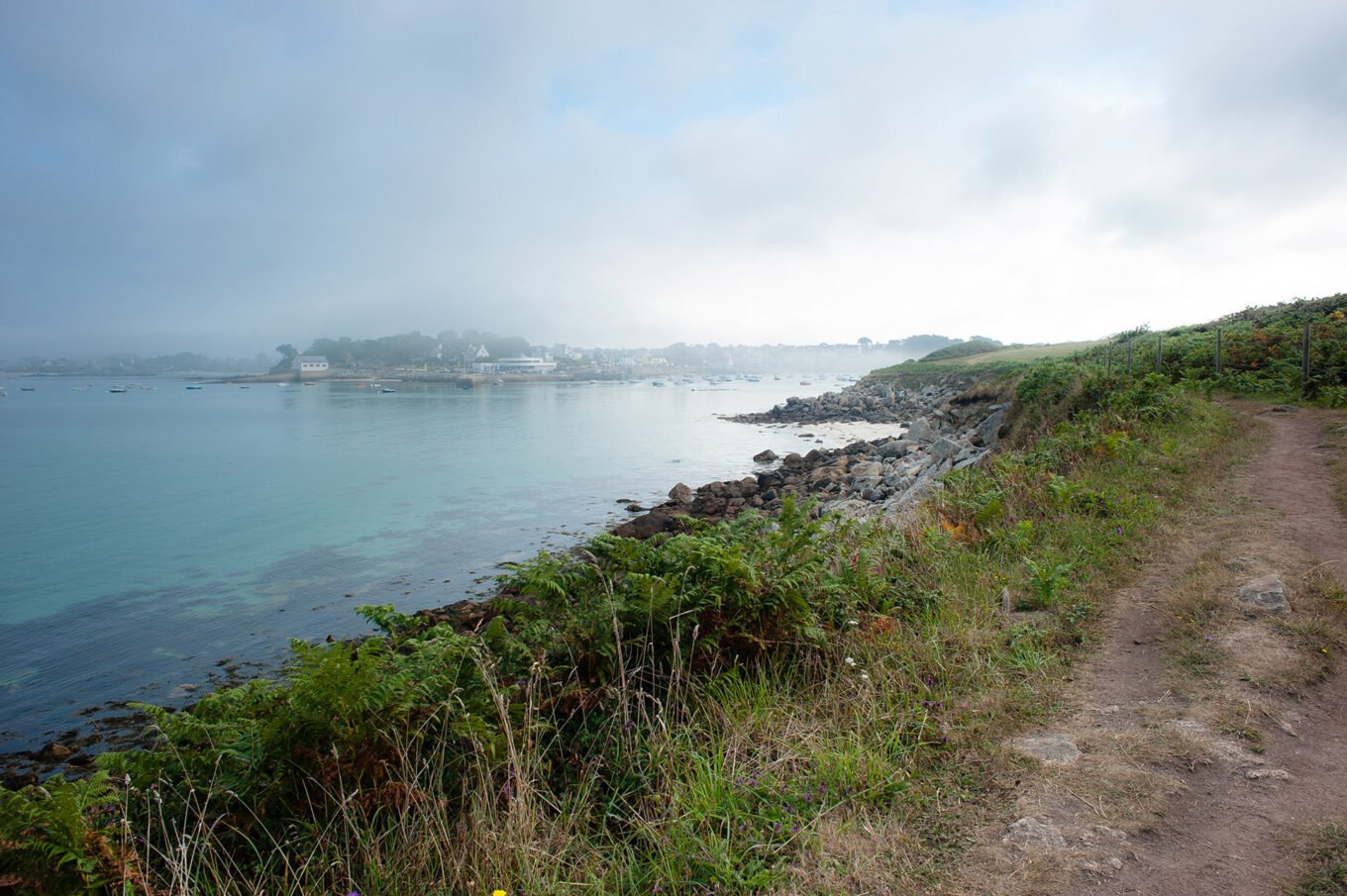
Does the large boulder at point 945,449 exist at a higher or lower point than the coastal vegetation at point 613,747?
lower

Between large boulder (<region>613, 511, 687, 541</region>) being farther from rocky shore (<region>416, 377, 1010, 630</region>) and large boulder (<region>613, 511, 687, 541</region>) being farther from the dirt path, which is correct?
the dirt path

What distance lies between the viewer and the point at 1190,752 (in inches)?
152

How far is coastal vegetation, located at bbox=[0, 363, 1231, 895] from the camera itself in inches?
134

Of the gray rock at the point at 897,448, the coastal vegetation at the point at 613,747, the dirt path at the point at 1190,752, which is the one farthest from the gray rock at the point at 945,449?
the coastal vegetation at the point at 613,747

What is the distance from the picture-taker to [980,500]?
400 inches

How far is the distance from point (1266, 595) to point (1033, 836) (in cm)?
416

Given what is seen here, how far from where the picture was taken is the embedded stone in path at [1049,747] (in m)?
3.97

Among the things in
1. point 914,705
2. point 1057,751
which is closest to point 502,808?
point 914,705

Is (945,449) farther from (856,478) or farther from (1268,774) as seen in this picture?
(1268,774)

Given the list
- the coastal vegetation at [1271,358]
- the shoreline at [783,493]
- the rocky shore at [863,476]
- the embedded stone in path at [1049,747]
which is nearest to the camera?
the embedded stone in path at [1049,747]

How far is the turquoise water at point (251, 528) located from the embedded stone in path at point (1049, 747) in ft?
41.8

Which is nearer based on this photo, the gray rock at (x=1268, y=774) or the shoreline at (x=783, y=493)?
the gray rock at (x=1268, y=774)

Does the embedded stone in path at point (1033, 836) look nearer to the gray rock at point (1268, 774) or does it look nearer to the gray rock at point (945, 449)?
the gray rock at point (1268, 774)

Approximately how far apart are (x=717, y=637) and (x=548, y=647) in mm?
1274
